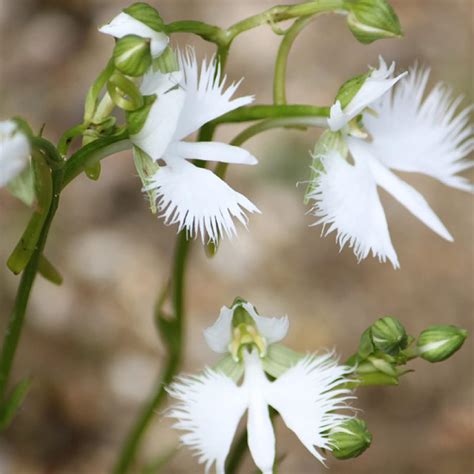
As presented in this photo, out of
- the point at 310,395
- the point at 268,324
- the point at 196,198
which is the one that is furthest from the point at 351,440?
the point at 196,198

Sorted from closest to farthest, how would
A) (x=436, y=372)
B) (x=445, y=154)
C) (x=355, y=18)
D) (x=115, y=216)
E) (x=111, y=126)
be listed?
(x=111, y=126), (x=355, y=18), (x=445, y=154), (x=436, y=372), (x=115, y=216)

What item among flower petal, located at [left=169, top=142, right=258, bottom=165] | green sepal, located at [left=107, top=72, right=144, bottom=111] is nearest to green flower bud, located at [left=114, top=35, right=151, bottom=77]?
green sepal, located at [left=107, top=72, right=144, bottom=111]

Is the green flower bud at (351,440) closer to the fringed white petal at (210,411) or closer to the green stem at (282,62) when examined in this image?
the fringed white petal at (210,411)

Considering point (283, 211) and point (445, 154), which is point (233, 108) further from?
point (283, 211)


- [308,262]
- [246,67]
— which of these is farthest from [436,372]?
[246,67]

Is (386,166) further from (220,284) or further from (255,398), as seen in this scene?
(220,284)

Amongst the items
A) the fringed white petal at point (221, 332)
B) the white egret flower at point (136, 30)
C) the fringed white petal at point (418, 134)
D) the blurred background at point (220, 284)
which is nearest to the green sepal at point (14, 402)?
the fringed white petal at point (221, 332)

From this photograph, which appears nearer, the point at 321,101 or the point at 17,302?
the point at 17,302
